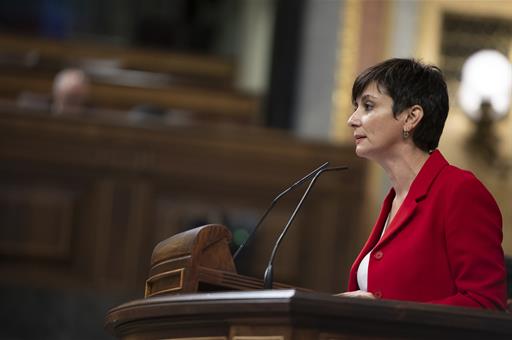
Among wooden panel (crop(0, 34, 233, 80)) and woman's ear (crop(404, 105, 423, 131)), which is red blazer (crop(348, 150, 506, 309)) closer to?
woman's ear (crop(404, 105, 423, 131))

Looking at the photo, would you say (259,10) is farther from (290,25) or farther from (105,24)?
(290,25)

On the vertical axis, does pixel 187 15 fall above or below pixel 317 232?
above

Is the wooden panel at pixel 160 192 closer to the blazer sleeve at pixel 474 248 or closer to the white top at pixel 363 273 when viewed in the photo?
the white top at pixel 363 273

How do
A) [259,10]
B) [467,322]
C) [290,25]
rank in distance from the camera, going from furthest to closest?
1. [259,10]
2. [290,25]
3. [467,322]

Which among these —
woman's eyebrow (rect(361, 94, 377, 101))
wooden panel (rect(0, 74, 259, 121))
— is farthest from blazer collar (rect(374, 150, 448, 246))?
wooden panel (rect(0, 74, 259, 121))

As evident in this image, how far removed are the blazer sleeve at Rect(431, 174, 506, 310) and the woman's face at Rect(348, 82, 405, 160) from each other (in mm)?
210

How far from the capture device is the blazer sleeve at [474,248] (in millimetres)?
2625

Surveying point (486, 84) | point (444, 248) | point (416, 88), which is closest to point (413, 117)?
point (416, 88)

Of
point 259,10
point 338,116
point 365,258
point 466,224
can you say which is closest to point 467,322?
point 466,224

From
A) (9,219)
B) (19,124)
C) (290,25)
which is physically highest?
(290,25)

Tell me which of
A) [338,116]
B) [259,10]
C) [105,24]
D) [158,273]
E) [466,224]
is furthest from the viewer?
[105,24]

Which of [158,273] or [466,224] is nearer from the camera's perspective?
[466,224]

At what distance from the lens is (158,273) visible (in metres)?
2.88

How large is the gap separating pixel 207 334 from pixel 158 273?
14.7 inches
